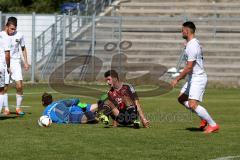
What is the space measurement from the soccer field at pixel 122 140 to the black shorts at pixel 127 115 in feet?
0.76

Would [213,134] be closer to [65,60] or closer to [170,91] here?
[170,91]

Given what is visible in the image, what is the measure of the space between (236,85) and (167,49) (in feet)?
16.2

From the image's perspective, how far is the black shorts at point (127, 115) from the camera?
599 inches

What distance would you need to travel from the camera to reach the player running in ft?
53.1

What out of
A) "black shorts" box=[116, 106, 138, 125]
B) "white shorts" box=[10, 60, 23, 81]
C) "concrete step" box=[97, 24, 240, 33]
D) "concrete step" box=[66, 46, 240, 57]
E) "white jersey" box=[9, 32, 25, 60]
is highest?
"white jersey" box=[9, 32, 25, 60]

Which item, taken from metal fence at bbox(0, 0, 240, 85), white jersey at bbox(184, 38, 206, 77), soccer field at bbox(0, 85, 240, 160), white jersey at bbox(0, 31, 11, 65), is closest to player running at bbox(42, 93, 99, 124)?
soccer field at bbox(0, 85, 240, 160)

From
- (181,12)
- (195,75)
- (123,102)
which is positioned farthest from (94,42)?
(195,75)

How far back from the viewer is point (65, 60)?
36344 millimetres

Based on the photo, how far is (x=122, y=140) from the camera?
1309 centimetres

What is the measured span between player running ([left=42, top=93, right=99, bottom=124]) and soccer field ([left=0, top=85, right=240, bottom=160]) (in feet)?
1.34

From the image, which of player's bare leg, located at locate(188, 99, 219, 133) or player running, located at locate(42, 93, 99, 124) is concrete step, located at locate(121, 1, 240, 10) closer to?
player running, located at locate(42, 93, 99, 124)

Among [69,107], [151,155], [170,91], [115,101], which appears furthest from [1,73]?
[170,91]

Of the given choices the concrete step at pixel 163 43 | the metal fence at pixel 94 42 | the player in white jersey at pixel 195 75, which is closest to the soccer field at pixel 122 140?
the player in white jersey at pixel 195 75

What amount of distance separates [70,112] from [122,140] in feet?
11.2
